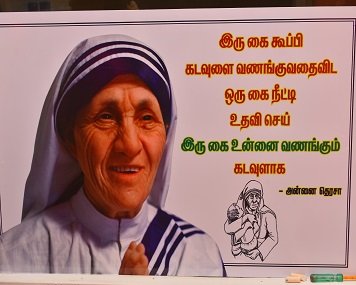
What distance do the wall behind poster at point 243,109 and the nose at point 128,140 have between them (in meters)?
0.15

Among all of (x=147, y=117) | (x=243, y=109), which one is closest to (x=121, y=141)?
(x=147, y=117)

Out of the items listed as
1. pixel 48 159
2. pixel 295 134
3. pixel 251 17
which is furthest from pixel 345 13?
pixel 48 159

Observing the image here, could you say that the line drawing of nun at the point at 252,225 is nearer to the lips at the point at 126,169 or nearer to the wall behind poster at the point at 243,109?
the wall behind poster at the point at 243,109

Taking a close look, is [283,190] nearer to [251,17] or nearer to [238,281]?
[238,281]

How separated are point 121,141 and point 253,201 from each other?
53 centimetres

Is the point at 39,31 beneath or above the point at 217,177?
above

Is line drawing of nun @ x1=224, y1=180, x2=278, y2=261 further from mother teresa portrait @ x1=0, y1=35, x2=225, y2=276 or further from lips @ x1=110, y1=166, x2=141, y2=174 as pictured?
lips @ x1=110, y1=166, x2=141, y2=174

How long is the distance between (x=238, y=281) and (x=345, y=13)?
104 centimetres

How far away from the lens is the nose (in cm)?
171

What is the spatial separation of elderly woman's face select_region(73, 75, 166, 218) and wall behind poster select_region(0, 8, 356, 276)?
0.33 ft

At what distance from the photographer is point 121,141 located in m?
1.72

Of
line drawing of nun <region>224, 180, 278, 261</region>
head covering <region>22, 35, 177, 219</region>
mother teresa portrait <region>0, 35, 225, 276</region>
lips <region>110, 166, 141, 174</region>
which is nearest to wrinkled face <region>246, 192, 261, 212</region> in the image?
line drawing of nun <region>224, 180, 278, 261</region>

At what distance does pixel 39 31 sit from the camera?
5.63 feet

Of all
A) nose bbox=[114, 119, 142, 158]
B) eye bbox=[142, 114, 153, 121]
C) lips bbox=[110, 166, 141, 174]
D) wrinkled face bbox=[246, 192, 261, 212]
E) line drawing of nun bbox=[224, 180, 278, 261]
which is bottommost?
line drawing of nun bbox=[224, 180, 278, 261]
